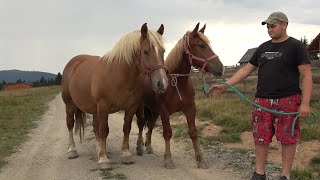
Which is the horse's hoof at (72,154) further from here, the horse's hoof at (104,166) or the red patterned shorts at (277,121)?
the red patterned shorts at (277,121)

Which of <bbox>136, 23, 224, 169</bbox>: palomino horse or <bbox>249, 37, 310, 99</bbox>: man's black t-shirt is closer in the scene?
<bbox>249, 37, 310, 99</bbox>: man's black t-shirt

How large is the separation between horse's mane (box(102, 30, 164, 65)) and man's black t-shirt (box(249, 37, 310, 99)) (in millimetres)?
1929

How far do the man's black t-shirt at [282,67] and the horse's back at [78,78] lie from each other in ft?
11.5

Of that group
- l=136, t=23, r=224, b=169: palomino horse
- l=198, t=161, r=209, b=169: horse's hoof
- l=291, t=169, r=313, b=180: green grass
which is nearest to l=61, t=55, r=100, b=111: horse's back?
l=136, t=23, r=224, b=169: palomino horse

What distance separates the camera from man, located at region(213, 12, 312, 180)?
3863 mm

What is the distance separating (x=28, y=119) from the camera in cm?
1412

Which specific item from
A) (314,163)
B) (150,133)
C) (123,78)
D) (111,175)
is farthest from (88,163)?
(314,163)

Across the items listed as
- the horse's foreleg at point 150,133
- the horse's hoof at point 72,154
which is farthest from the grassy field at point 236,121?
the horse's hoof at point 72,154

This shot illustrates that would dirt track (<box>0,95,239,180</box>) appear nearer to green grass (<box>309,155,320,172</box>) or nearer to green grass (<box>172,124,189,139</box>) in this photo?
green grass (<box>172,124,189,139</box>)

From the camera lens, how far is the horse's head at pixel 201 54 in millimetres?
5551

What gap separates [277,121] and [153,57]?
2.14 m

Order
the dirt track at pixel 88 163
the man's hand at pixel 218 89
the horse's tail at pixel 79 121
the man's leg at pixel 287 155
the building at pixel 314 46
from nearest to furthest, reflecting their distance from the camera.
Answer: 1. the man's leg at pixel 287 155
2. the man's hand at pixel 218 89
3. the dirt track at pixel 88 163
4. the horse's tail at pixel 79 121
5. the building at pixel 314 46

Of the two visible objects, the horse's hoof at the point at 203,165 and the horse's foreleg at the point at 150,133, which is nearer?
the horse's hoof at the point at 203,165

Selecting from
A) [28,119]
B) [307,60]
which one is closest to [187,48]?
[307,60]
